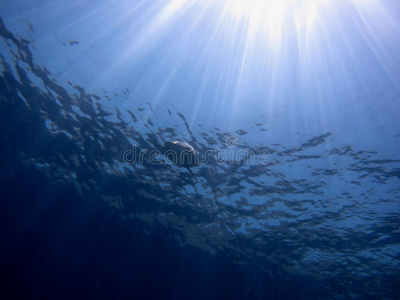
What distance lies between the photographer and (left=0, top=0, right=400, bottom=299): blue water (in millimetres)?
8320

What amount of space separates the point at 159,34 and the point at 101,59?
294 centimetres

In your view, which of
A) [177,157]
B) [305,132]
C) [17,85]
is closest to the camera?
[177,157]

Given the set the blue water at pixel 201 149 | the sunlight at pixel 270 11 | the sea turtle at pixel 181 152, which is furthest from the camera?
the blue water at pixel 201 149

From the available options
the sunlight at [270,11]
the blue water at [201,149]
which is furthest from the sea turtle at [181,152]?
the sunlight at [270,11]

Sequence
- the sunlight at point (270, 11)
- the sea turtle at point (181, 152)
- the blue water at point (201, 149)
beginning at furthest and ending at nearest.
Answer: the blue water at point (201, 149)
the sunlight at point (270, 11)
the sea turtle at point (181, 152)

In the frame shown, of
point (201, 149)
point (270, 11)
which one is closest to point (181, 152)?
point (201, 149)

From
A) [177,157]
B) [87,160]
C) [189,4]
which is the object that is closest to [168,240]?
[87,160]

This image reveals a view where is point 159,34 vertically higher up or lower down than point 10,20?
higher up

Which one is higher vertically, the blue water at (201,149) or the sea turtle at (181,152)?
the blue water at (201,149)

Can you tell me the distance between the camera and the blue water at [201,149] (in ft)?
27.3

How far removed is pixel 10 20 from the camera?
28.2ft

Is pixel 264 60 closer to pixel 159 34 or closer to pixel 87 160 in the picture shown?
pixel 159 34

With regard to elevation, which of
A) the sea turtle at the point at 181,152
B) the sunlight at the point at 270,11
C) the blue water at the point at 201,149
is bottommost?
the sea turtle at the point at 181,152

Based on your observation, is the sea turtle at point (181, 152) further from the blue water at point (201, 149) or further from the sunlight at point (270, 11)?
the sunlight at point (270, 11)
